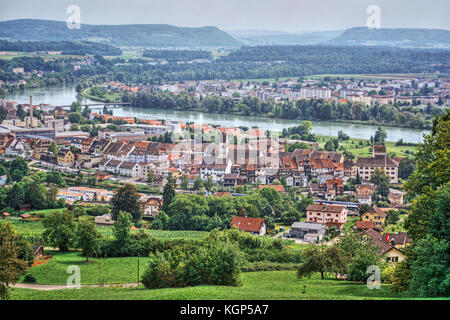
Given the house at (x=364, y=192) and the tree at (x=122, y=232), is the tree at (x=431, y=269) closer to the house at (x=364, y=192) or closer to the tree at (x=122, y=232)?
the tree at (x=122, y=232)

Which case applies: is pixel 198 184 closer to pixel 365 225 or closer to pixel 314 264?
pixel 365 225

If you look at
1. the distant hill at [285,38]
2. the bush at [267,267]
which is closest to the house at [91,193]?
the bush at [267,267]

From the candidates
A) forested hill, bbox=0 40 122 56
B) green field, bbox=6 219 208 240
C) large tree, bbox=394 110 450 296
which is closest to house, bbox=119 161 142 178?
green field, bbox=6 219 208 240

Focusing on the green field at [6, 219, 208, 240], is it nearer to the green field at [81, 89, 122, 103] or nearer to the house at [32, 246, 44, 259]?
the house at [32, 246, 44, 259]

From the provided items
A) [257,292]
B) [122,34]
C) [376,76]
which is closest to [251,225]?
[257,292]

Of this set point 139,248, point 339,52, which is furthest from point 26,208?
point 339,52

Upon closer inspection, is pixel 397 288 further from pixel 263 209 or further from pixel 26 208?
pixel 26 208
